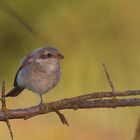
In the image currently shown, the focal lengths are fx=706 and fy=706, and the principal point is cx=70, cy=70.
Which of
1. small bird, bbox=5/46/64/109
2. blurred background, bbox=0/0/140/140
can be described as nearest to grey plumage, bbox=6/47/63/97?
small bird, bbox=5/46/64/109

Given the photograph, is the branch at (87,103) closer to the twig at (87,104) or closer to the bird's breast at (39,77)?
the twig at (87,104)

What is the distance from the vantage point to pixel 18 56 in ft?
14.2

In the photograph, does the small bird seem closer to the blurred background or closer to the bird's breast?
the bird's breast

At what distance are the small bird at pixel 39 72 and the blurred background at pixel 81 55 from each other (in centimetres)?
115

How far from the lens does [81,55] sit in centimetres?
386

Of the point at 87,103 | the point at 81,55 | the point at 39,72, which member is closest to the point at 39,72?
the point at 39,72

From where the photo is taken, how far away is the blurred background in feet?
10.2

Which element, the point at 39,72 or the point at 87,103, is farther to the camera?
the point at 39,72

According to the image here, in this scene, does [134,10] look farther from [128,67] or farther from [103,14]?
[128,67]

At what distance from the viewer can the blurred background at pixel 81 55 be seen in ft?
10.2

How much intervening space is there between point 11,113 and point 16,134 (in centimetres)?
180

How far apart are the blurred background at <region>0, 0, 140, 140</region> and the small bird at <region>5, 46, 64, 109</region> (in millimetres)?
1154

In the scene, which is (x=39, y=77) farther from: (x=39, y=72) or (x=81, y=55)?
(x=81, y=55)

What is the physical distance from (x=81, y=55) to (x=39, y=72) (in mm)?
2202
